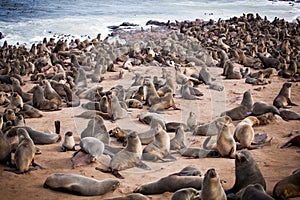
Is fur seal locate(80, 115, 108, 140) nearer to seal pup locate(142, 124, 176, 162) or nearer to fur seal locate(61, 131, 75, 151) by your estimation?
fur seal locate(61, 131, 75, 151)

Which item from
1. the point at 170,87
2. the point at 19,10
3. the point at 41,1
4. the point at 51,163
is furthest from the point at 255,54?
the point at 41,1

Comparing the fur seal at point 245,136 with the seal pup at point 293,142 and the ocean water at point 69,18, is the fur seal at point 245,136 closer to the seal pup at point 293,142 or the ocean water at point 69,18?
the seal pup at point 293,142

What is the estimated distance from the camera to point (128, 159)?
228 inches

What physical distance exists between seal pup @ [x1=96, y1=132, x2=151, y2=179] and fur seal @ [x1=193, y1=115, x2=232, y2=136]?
1470mm

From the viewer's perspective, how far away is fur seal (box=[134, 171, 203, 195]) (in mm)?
4771

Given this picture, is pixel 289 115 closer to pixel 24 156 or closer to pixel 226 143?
pixel 226 143

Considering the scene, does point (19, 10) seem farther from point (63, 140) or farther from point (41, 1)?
point (63, 140)

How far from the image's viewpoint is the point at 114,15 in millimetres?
32625

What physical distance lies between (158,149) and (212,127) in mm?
1314

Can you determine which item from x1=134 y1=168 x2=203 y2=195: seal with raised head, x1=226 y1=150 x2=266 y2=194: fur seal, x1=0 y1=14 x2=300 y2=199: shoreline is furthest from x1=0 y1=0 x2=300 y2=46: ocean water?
x1=226 y1=150 x2=266 y2=194: fur seal

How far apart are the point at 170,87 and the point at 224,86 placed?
1830 mm

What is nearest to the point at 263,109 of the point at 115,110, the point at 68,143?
the point at 115,110

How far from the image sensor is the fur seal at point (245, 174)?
457 centimetres

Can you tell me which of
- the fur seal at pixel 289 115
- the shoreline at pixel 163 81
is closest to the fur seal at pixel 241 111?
the shoreline at pixel 163 81
